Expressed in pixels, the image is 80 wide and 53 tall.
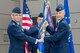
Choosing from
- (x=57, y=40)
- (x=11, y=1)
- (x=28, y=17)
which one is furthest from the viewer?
(x=11, y=1)

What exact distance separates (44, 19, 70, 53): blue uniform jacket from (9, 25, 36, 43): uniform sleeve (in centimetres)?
34

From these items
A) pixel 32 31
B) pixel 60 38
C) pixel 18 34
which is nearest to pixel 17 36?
pixel 18 34

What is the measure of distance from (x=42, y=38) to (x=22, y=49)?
49cm

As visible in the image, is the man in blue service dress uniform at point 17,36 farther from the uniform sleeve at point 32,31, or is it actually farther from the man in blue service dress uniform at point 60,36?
the uniform sleeve at point 32,31

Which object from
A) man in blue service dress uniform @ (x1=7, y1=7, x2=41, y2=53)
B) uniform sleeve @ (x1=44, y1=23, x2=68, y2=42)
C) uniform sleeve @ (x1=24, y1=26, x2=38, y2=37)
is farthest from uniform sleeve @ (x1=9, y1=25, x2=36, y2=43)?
uniform sleeve @ (x1=24, y1=26, x2=38, y2=37)

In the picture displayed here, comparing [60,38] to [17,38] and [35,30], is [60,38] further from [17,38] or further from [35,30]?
[35,30]

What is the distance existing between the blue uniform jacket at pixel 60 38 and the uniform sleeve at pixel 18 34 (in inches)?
13.6

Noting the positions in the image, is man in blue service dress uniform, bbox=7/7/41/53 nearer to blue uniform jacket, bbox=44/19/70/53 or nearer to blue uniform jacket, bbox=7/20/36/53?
blue uniform jacket, bbox=7/20/36/53

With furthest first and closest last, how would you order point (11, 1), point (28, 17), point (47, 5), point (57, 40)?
point (11, 1) → point (28, 17) → point (47, 5) → point (57, 40)

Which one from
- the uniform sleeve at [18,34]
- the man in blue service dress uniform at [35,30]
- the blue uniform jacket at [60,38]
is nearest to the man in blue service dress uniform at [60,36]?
the blue uniform jacket at [60,38]

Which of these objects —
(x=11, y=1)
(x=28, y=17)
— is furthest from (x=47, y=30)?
(x=11, y=1)

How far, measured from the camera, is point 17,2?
11.1 meters

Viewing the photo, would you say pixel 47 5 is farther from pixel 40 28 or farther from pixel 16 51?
pixel 16 51

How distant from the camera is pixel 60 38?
671cm
